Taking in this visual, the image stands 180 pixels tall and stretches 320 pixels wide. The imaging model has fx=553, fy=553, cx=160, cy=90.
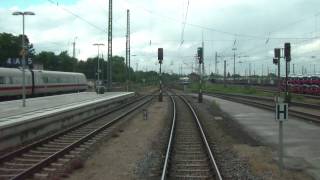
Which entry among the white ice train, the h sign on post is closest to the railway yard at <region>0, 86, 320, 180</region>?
the h sign on post

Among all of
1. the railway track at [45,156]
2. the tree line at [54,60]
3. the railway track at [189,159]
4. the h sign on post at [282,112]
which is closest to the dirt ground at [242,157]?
the railway track at [189,159]

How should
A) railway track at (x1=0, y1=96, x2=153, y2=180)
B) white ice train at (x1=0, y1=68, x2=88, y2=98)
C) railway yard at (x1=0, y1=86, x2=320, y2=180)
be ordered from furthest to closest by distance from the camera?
white ice train at (x1=0, y1=68, x2=88, y2=98) → railway yard at (x1=0, y1=86, x2=320, y2=180) → railway track at (x1=0, y1=96, x2=153, y2=180)

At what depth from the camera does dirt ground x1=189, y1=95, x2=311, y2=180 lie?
13258 mm

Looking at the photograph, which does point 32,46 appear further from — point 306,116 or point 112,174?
point 112,174

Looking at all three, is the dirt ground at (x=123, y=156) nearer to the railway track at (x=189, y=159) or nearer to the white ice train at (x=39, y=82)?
the railway track at (x=189, y=159)

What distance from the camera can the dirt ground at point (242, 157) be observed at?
43.5 feet

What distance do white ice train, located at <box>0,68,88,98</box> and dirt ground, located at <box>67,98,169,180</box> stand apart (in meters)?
20.9

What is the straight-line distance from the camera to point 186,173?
13.5 meters

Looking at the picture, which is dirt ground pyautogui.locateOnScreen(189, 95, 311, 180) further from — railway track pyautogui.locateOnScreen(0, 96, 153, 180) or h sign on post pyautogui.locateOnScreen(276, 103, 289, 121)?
railway track pyautogui.locateOnScreen(0, 96, 153, 180)

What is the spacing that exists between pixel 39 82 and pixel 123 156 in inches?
1558

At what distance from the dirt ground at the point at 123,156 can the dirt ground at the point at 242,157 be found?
217 centimetres

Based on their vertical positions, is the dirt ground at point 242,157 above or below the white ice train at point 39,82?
below

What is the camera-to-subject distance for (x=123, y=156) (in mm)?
16797

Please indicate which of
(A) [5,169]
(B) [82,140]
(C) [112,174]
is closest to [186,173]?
(C) [112,174]
